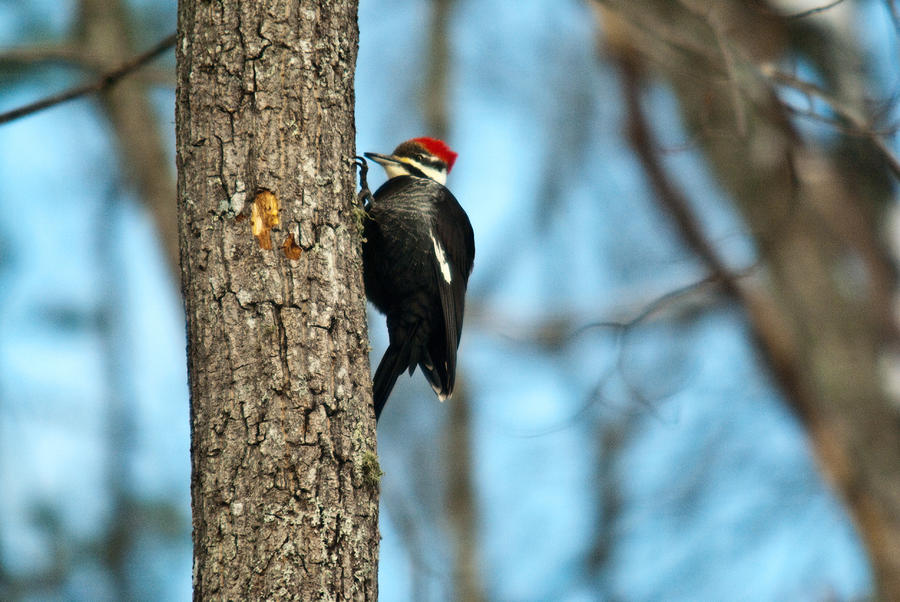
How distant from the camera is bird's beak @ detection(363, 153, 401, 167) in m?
3.64

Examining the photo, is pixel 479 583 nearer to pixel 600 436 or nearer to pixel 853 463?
pixel 600 436

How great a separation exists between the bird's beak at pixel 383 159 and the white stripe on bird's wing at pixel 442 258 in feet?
1.51

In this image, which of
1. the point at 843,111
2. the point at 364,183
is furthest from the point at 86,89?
the point at 843,111

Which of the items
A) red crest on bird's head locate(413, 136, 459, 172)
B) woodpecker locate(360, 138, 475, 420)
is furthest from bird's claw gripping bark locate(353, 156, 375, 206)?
red crest on bird's head locate(413, 136, 459, 172)

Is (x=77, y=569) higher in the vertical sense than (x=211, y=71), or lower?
lower

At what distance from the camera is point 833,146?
20.6 feet

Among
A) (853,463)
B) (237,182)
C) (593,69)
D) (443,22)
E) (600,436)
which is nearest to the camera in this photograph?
(237,182)

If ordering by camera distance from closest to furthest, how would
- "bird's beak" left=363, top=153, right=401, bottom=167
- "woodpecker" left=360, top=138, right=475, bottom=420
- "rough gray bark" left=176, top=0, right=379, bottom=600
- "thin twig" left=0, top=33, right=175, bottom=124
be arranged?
"rough gray bark" left=176, top=0, right=379, bottom=600 < "thin twig" left=0, top=33, right=175, bottom=124 < "woodpecker" left=360, top=138, right=475, bottom=420 < "bird's beak" left=363, top=153, right=401, bottom=167

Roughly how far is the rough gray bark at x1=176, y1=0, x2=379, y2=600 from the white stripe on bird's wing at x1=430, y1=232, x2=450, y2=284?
109cm

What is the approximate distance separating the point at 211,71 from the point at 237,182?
300 millimetres

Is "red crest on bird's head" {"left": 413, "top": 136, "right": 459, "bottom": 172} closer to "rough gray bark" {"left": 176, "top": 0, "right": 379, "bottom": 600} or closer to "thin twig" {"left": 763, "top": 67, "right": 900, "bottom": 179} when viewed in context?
"thin twig" {"left": 763, "top": 67, "right": 900, "bottom": 179}

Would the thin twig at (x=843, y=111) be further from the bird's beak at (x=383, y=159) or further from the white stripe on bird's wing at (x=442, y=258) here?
the bird's beak at (x=383, y=159)

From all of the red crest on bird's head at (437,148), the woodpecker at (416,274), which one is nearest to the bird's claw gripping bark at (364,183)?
the woodpecker at (416,274)

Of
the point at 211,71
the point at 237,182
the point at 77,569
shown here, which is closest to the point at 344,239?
the point at 237,182
